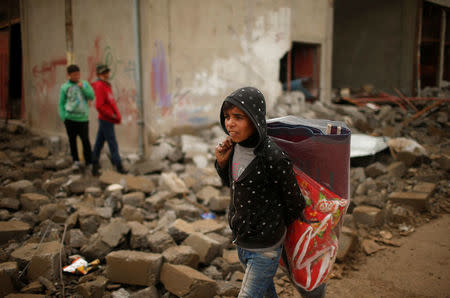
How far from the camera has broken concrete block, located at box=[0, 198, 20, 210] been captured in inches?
175

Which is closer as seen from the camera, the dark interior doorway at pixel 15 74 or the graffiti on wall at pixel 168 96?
the graffiti on wall at pixel 168 96

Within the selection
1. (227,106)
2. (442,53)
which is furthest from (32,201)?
(442,53)

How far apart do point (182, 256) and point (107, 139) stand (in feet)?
10.2

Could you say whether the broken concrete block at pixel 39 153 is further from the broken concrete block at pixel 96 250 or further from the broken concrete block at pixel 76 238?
the broken concrete block at pixel 96 250

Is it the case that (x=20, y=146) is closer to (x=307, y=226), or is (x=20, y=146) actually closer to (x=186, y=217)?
(x=186, y=217)

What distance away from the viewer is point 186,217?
4.52m

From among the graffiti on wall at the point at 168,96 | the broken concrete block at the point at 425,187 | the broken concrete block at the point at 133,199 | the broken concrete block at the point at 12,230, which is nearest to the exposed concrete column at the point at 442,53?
the broken concrete block at the point at 425,187

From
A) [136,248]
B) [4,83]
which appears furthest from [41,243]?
[4,83]

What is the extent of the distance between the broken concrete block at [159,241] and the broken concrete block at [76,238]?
2.24 feet

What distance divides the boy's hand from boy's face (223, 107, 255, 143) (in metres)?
0.12

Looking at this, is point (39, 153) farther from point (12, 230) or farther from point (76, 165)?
point (12, 230)

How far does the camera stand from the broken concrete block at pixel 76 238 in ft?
11.9

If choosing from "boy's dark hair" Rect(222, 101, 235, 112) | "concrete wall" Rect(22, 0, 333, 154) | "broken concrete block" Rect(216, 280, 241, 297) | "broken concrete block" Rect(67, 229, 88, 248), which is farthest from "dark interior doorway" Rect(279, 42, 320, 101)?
"boy's dark hair" Rect(222, 101, 235, 112)

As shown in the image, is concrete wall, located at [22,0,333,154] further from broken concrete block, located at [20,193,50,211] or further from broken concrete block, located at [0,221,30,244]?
broken concrete block, located at [0,221,30,244]
